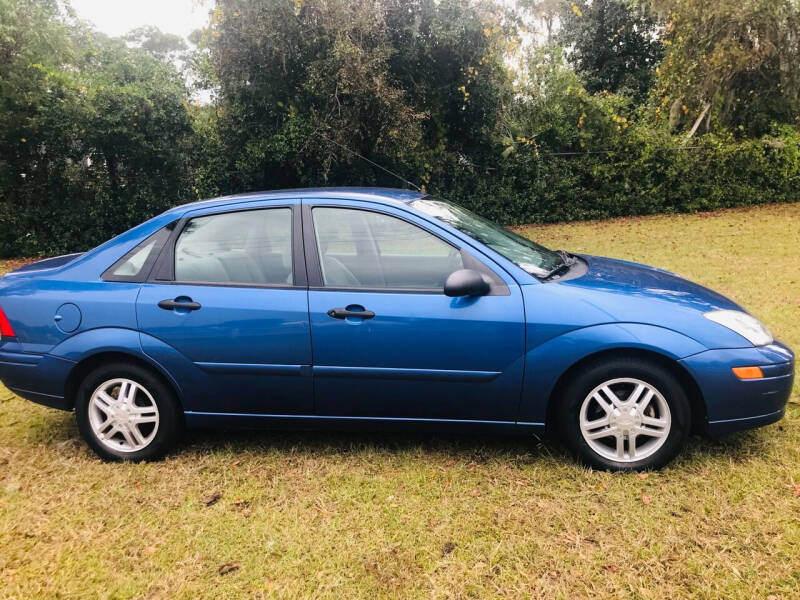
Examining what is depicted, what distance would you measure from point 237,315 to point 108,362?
878 mm

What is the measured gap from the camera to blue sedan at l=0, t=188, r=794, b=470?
320cm

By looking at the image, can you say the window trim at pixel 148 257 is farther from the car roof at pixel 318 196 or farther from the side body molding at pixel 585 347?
the side body molding at pixel 585 347

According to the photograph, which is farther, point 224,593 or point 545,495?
point 545,495

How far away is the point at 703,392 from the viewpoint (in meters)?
3.14

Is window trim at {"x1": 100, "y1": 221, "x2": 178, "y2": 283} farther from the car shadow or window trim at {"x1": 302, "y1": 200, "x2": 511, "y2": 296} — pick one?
the car shadow

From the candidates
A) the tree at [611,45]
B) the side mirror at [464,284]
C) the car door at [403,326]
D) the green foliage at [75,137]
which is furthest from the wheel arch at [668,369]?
the tree at [611,45]

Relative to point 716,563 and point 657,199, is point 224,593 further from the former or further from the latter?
point 657,199

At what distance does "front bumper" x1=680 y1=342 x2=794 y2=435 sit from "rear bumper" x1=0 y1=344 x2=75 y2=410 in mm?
3474

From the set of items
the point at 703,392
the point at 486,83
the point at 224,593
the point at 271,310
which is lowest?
the point at 224,593

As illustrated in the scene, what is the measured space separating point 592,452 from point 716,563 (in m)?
0.84

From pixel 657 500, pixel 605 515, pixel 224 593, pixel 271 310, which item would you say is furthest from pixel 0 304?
pixel 657 500

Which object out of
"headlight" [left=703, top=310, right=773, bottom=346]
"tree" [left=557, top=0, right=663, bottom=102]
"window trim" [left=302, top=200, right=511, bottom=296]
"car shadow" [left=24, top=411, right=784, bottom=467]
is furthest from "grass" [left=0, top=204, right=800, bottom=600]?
"tree" [left=557, top=0, right=663, bottom=102]

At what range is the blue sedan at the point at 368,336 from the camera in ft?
10.5

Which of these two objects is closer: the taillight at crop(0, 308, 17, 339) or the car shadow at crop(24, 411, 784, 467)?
the car shadow at crop(24, 411, 784, 467)
